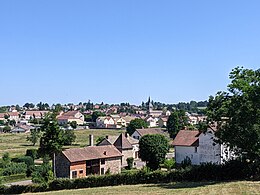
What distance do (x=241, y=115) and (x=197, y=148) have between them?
2499 cm

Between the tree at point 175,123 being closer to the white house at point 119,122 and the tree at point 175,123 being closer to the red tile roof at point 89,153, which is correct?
the red tile roof at point 89,153

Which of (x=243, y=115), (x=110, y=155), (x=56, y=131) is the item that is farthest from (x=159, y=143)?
(x=243, y=115)

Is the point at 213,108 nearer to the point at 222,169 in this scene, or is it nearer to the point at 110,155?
the point at 222,169

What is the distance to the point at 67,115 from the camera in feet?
606

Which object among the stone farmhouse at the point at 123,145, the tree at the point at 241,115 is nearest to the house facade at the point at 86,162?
the stone farmhouse at the point at 123,145

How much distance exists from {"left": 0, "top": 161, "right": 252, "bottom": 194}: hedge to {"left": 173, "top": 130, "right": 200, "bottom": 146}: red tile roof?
20.6 metres

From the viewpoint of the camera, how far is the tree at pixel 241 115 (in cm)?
3116

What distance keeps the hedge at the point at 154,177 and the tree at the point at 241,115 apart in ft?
6.96

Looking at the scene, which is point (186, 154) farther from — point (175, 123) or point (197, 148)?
point (175, 123)

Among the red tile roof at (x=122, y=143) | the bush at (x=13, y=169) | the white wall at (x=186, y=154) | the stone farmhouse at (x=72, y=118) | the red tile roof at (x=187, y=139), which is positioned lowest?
the bush at (x=13, y=169)

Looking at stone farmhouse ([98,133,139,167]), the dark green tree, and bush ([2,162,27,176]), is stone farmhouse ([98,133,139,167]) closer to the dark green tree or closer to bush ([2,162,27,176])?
bush ([2,162,27,176])

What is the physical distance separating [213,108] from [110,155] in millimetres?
24002

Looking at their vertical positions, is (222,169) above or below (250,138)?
below

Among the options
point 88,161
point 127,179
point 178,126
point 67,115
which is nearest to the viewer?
point 127,179
